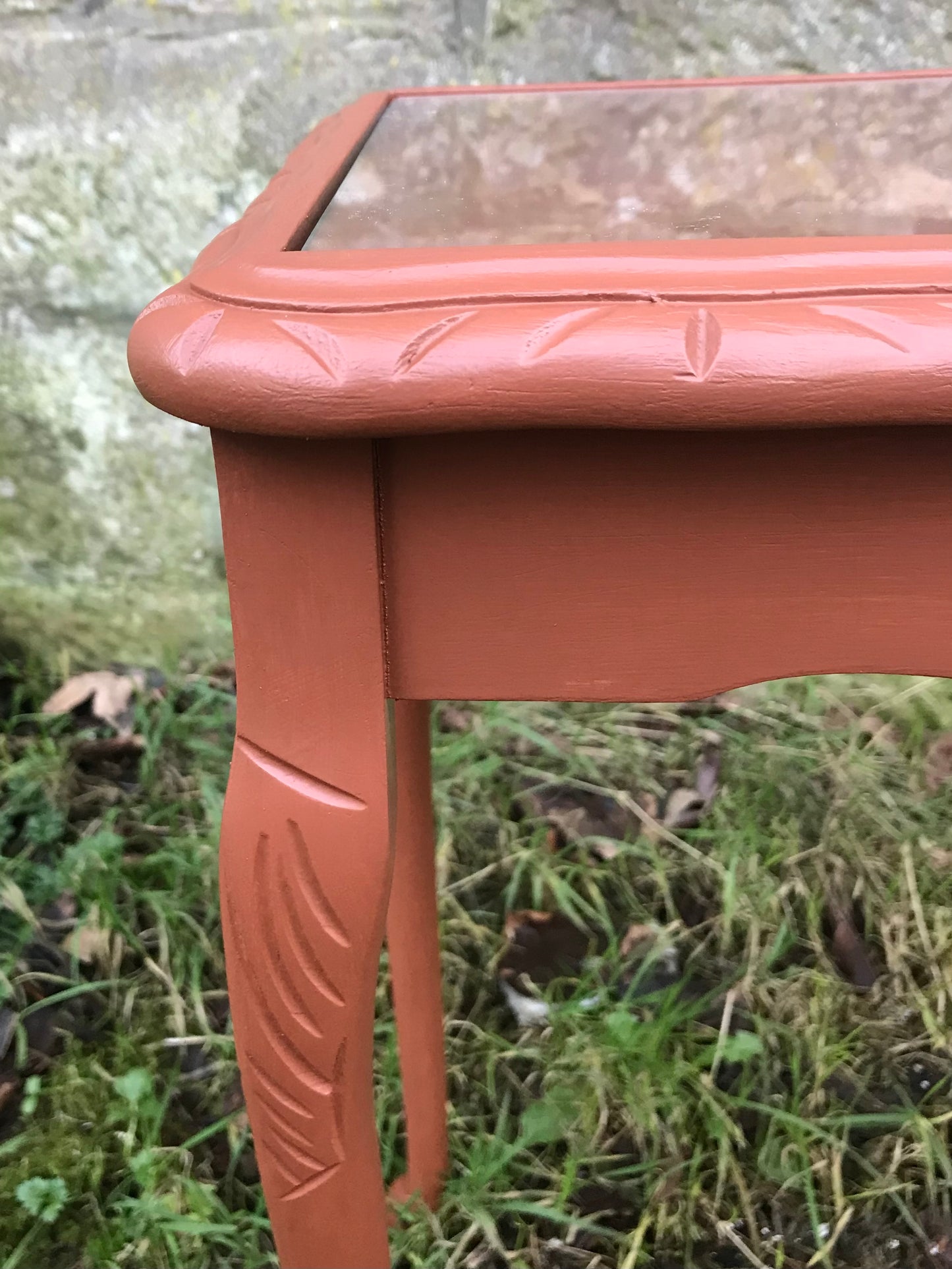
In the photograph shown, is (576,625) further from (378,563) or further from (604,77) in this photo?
(604,77)

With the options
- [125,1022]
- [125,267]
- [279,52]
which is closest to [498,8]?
[279,52]

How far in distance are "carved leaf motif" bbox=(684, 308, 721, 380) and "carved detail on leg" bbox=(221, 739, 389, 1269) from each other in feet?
0.69

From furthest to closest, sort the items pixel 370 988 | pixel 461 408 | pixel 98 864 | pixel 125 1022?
pixel 98 864, pixel 125 1022, pixel 370 988, pixel 461 408

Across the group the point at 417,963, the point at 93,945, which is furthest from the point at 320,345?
the point at 93,945

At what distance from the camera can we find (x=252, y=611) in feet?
1.35

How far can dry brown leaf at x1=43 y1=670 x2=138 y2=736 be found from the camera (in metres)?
1.39

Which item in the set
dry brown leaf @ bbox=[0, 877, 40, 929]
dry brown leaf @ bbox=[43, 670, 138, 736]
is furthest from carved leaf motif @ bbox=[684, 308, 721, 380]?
dry brown leaf @ bbox=[43, 670, 138, 736]

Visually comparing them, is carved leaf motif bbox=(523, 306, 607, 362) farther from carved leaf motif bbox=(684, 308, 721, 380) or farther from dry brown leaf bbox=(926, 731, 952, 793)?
dry brown leaf bbox=(926, 731, 952, 793)

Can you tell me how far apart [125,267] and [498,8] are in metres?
0.53

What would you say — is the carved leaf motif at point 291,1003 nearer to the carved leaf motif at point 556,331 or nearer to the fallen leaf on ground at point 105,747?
the carved leaf motif at point 556,331

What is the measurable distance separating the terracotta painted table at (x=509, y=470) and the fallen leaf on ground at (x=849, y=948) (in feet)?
2.34

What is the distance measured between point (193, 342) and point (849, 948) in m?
0.99

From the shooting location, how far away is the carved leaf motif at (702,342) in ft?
1.09

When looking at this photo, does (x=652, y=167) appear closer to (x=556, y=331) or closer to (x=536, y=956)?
(x=556, y=331)
